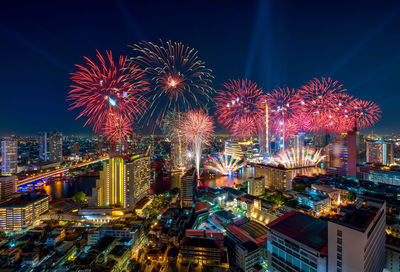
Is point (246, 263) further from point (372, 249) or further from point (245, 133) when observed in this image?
point (245, 133)

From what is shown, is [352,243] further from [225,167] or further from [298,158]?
[298,158]

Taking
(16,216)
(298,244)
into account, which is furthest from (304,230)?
(16,216)

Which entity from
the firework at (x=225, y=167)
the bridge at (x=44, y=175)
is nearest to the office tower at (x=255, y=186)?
the firework at (x=225, y=167)

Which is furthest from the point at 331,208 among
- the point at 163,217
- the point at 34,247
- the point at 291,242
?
the point at 34,247

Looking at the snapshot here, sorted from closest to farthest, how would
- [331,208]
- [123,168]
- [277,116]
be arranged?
1. [331,208]
2. [123,168]
3. [277,116]

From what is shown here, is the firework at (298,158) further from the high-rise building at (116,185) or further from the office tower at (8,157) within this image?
the office tower at (8,157)

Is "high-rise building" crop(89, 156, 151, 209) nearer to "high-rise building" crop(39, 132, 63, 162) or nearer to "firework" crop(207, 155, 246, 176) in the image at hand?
"firework" crop(207, 155, 246, 176)

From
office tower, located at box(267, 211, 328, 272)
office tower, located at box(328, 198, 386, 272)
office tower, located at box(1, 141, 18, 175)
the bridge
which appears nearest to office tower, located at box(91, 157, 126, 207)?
office tower, located at box(267, 211, 328, 272)
